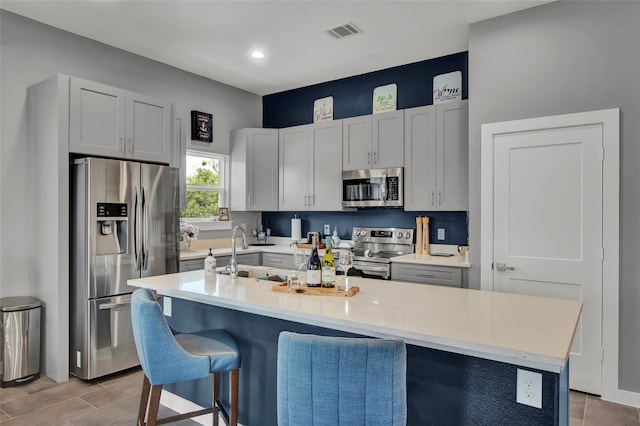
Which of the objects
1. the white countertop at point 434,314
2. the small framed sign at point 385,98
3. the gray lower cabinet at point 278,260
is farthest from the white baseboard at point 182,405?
the small framed sign at point 385,98

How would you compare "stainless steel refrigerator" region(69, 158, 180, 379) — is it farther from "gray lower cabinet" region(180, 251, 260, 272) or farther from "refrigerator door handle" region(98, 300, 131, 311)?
"gray lower cabinet" region(180, 251, 260, 272)

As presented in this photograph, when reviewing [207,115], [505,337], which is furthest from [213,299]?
[207,115]

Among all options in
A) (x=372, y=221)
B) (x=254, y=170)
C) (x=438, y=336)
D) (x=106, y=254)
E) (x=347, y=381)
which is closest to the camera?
(x=347, y=381)

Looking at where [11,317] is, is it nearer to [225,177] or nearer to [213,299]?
[213,299]

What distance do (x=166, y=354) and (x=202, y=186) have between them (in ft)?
11.4

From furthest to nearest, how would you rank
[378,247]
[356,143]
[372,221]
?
[372,221]
[378,247]
[356,143]

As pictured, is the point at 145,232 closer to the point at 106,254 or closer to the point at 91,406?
the point at 106,254

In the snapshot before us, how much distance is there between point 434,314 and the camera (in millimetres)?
1716

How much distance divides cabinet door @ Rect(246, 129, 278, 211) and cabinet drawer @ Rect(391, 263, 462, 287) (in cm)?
207

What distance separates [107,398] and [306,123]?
12.6 ft

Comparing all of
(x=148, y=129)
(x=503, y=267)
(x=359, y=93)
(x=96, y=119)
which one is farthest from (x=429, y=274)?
(x=96, y=119)

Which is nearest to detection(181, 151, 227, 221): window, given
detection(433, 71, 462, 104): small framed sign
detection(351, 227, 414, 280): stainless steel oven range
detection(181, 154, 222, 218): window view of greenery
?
detection(181, 154, 222, 218): window view of greenery

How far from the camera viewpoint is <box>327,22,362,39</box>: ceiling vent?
3.57 metres

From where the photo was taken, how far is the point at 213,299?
210 cm
